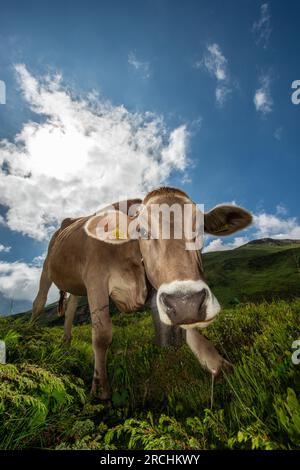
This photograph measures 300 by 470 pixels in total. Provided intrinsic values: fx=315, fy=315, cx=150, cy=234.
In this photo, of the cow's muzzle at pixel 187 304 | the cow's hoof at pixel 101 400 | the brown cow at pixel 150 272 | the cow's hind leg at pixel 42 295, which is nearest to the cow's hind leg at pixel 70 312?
the cow's hind leg at pixel 42 295

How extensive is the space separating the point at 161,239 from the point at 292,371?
72.3 inches

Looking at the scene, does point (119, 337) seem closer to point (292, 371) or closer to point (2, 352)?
point (2, 352)

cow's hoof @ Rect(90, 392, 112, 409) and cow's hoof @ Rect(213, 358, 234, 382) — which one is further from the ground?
cow's hoof @ Rect(213, 358, 234, 382)

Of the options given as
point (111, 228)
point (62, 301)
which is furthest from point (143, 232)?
point (62, 301)

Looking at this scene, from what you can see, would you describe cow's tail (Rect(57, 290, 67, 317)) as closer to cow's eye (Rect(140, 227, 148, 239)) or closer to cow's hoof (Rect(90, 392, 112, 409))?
cow's hoof (Rect(90, 392, 112, 409))

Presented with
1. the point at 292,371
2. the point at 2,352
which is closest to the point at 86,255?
the point at 2,352

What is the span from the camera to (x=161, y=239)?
12.0ft

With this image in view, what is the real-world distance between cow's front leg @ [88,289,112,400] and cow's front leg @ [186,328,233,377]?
122 centimetres

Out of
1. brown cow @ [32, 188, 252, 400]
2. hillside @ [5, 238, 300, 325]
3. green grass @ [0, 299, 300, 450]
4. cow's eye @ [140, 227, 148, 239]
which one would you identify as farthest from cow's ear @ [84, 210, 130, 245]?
hillside @ [5, 238, 300, 325]

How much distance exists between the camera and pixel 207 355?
4172 millimetres

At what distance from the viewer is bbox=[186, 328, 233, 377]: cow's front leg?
159 inches

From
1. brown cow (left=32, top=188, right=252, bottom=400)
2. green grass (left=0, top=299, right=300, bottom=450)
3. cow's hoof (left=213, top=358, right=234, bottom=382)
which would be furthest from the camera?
cow's hoof (left=213, top=358, right=234, bottom=382)

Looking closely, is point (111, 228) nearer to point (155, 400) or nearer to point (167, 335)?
point (155, 400)

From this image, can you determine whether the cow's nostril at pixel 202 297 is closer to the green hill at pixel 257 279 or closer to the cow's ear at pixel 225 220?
the cow's ear at pixel 225 220
